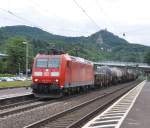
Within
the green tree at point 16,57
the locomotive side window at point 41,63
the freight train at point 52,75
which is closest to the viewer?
the freight train at point 52,75

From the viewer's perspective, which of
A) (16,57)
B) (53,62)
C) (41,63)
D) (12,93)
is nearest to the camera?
(53,62)

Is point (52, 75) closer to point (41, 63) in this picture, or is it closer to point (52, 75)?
point (52, 75)

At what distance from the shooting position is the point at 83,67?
43.1m

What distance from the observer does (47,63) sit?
34406 mm

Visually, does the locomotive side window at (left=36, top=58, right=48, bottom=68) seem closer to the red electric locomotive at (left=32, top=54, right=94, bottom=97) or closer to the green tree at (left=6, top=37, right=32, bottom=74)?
the red electric locomotive at (left=32, top=54, right=94, bottom=97)

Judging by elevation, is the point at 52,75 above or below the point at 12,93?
above

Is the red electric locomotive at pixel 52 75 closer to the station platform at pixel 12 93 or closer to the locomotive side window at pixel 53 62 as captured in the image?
the locomotive side window at pixel 53 62

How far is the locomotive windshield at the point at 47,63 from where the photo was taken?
34094mm

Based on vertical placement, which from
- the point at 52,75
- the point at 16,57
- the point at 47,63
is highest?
the point at 16,57

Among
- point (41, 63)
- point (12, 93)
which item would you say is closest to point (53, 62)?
point (41, 63)

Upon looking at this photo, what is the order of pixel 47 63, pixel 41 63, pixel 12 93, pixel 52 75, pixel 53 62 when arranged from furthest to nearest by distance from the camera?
pixel 12 93, pixel 41 63, pixel 47 63, pixel 53 62, pixel 52 75

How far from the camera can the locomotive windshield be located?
112ft

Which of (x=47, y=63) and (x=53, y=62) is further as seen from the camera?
(x=47, y=63)

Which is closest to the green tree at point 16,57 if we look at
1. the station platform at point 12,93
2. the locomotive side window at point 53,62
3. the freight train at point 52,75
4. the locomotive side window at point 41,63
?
the station platform at point 12,93
